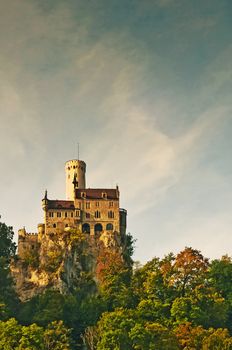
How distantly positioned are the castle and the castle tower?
2.75 m

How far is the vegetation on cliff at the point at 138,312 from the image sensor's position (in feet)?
233

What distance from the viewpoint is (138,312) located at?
7762 centimetres

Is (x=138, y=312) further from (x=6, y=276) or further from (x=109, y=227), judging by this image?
(x=109, y=227)

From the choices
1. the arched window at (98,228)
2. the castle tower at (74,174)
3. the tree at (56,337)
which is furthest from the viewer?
the castle tower at (74,174)

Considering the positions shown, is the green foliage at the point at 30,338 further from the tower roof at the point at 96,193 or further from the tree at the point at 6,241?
the tower roof at the point at 96,193

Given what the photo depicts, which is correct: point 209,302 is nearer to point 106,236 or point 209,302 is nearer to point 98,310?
point 98,310

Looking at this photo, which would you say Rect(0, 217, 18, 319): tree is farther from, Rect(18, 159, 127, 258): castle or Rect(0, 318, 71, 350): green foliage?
Rect(18, 159, 127, 258): castle

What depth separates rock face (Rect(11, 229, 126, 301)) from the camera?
9738cm

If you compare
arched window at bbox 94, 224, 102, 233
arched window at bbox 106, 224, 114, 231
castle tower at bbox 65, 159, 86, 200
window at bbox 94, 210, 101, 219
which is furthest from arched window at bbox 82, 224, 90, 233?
castle tower at bbox 65, 159, 86, 200

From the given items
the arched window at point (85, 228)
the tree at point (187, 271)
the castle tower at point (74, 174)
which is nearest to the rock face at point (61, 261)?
the arched window at point (85, 228)

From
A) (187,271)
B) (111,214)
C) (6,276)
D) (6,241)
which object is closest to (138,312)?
(187,271)

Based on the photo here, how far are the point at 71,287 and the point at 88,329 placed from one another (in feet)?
69.6

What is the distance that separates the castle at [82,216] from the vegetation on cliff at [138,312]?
48.9ft

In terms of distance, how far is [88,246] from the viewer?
106 metres
